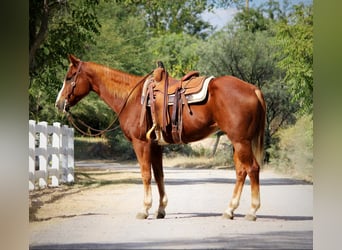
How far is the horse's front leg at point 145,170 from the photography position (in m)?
6.15

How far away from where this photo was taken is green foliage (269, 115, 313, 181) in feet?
20.0

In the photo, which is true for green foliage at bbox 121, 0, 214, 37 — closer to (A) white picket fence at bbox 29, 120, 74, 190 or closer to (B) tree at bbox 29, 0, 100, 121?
(B) tree at bbox 29, 0, 100, 121

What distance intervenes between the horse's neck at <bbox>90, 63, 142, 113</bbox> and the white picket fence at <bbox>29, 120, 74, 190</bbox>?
0.38 meters

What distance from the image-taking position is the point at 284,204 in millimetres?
6137

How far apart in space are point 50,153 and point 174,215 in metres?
1.06

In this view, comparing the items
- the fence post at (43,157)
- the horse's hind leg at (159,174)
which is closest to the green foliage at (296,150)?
the horse's hind leg at (159,174)

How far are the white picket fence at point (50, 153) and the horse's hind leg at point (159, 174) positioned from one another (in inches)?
→ 24.2

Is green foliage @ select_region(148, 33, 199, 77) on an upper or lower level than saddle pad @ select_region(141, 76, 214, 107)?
upper

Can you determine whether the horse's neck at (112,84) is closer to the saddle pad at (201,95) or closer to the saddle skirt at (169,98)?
the saddle skirt at (169,98)

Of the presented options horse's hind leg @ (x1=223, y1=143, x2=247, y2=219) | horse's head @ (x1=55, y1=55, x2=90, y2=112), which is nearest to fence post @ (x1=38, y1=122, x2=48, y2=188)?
horse's head @ (x1=55, y1=55, x2=90, y2=112)
